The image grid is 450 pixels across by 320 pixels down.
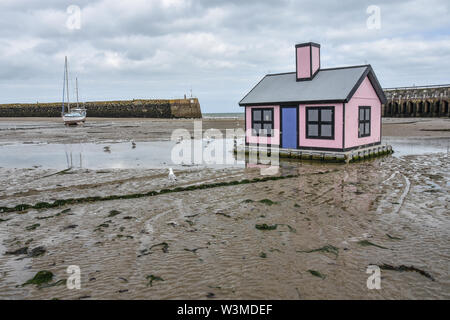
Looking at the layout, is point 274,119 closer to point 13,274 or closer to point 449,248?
point 449,248

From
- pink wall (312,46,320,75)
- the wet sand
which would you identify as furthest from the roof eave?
the wet sand

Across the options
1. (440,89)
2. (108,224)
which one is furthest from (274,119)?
(440,89)

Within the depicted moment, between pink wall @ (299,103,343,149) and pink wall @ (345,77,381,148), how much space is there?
0.39 metres

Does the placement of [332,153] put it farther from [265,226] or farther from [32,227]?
[32,227]

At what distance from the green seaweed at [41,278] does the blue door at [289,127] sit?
49.0 ft

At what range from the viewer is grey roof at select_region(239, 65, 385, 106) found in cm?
1716

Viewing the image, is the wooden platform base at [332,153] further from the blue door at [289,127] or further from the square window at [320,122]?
the square window at [320,122]

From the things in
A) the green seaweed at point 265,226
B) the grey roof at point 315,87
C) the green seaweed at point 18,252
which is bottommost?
the green seaweed at point 18,252

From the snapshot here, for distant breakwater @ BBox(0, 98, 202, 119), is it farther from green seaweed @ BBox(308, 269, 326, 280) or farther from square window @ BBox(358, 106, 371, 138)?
green seaweed @ BBox(308, 269, 326, 280)

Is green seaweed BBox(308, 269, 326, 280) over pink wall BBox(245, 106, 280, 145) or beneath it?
beneath

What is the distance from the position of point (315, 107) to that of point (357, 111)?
7.37 ft

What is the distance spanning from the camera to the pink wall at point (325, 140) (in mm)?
16812

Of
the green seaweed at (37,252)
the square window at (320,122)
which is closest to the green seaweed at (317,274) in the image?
the green seaweed at (37,252)

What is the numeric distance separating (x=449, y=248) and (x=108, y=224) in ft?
22.6
